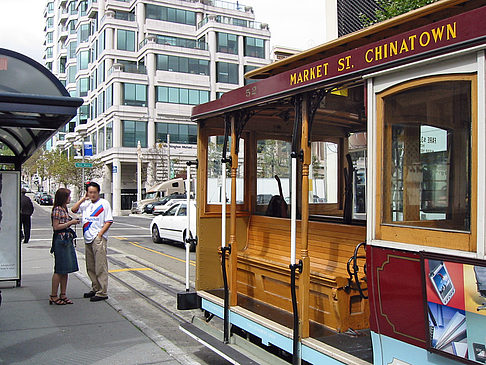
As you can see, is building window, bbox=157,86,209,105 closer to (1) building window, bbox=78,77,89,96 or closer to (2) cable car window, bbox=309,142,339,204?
(1) building window, bbox=78,77,89,96

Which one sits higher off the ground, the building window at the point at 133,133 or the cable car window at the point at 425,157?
the building window at the point at 133,133

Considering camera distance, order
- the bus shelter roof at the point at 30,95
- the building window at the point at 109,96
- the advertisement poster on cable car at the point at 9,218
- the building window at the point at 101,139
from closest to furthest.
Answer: the bus shelter roof at the point at 30,95 < the advertisement poster on cable car at the point at 9,218 < the building window at the point at 109,96 < the building window at the point at 101,139

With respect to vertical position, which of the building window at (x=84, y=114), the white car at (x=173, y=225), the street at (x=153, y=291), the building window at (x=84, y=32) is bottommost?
the street at (x=153, y=291)

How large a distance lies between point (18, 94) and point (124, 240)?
13.9 metres

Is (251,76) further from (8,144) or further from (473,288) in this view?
(8,144)

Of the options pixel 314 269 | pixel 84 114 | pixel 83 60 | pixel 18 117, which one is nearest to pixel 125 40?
pixel 83 60

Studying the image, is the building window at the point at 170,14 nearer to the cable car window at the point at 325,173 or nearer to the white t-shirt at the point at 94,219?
the white t-shirt at the point at 94,219

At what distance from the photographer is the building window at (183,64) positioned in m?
48.5

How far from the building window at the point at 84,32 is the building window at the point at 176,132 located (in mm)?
20235

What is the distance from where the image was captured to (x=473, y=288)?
8.77ft

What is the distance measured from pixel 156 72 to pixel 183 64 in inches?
119

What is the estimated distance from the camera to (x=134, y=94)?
156 feet

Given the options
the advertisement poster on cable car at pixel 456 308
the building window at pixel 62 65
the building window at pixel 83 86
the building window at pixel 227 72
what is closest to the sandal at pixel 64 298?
the advertisement poster on cable car at pixel 456 308

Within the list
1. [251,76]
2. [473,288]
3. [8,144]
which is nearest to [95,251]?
[8,144]
